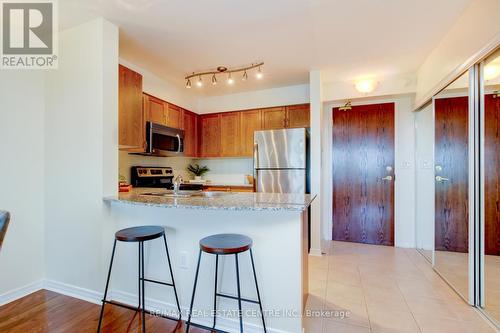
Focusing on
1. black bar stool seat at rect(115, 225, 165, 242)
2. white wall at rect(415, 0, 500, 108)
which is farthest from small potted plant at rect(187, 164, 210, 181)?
white wall at rect(415, 0, 500, 108)

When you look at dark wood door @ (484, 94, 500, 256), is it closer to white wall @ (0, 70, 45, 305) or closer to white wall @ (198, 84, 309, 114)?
white wall @ (198, 84, 309, 114)

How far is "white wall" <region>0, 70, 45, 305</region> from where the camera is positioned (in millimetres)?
2029

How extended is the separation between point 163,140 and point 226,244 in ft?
7.23

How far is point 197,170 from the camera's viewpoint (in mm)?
4543

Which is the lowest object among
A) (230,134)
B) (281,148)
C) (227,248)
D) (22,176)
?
(227,248)

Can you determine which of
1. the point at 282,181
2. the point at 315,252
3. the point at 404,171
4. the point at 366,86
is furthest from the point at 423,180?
the point at 282,181

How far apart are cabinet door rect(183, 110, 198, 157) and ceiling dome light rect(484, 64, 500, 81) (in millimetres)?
3553

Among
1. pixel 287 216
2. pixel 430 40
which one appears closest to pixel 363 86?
pixel 430 40

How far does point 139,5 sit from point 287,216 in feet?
6.38

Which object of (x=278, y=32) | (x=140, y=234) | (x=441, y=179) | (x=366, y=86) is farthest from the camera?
(x=366, y=86)

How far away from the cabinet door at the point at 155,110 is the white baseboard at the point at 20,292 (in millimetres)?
2057

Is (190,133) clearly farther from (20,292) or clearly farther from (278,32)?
(20,292)

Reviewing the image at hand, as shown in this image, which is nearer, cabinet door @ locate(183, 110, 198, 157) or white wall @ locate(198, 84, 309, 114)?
white wall @ locate(198, 84, 309, 114)

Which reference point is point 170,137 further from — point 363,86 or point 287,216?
point 363,86
